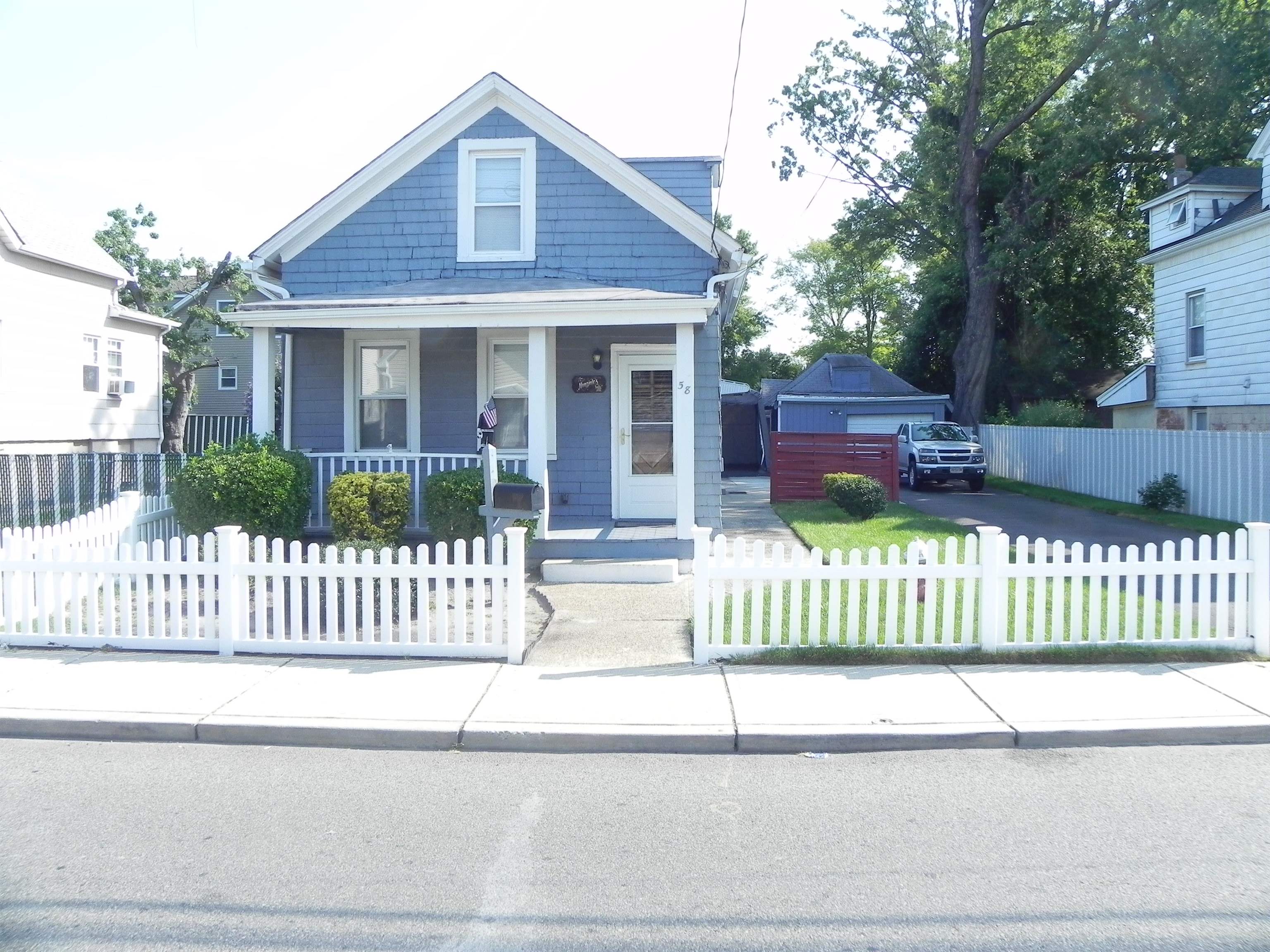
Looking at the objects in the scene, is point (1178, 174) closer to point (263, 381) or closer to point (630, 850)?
point (263, 381)

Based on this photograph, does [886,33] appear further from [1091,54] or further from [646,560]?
[646,560]

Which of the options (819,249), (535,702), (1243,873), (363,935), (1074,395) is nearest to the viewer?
(363,935)

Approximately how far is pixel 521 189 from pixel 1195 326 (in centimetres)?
1615

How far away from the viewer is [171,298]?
3538cm

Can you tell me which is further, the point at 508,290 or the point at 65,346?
the point at 65,346

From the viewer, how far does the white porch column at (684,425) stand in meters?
12.0

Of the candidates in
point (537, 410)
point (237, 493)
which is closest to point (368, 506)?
point (237, 493)

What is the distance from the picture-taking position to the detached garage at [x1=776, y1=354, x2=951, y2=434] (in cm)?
3284

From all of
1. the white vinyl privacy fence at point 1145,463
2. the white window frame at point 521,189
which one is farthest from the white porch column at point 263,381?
the white vinyl privacy fence at point 1145,463

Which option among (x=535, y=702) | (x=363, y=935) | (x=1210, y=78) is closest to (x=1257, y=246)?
(x=1210, y=78)

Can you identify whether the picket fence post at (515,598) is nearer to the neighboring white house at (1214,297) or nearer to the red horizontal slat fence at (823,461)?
the red horizontal slat fence at (823,461)

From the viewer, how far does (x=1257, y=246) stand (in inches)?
781

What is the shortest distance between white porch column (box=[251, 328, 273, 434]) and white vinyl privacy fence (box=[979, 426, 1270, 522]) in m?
14.3

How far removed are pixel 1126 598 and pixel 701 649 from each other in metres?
3.25
